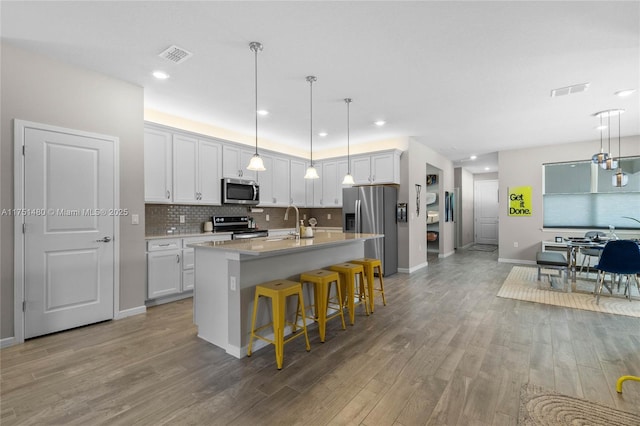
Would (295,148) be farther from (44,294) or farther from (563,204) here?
(563,204)

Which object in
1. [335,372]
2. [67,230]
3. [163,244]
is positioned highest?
[67,230]

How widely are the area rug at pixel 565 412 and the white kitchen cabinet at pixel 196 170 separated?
4.43 m

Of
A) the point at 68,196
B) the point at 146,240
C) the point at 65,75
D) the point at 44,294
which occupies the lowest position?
the point at 44,294

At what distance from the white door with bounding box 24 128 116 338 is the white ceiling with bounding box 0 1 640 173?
0.92 m

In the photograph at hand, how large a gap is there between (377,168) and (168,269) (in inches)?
161

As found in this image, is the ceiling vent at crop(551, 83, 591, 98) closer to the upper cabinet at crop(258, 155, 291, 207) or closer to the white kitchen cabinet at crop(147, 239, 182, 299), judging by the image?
the upper cabinet at crop(258, 155, 291, 207)

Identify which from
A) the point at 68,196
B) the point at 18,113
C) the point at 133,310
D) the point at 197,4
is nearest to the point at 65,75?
the point at 18,113

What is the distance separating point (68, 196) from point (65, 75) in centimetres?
124

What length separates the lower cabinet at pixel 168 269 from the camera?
151 inches

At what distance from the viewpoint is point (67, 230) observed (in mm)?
3041

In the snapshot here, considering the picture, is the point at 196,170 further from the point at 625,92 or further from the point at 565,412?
the point at 625,92

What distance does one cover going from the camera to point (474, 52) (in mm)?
2812

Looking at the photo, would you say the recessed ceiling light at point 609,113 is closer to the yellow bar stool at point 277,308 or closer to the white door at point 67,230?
the yellow bar stool at point 277,308

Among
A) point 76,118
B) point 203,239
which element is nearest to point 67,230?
point 76,118
